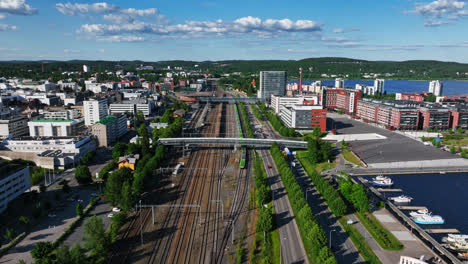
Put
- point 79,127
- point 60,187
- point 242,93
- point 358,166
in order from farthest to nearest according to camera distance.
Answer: point 242,93 → point 79,127 → point 358,166 → point 60,187

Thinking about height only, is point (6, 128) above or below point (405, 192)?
above

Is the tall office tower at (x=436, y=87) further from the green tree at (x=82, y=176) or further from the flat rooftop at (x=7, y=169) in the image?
the flat rooftop at (x=7, y=169)

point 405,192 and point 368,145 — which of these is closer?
point 405,192

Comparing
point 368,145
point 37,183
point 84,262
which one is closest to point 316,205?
point 84,262

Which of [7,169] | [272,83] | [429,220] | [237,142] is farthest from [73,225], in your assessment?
[272,83]

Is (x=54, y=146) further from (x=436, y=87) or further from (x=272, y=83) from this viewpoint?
(x=436, y=87)

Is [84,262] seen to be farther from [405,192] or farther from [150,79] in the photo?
[150,79]

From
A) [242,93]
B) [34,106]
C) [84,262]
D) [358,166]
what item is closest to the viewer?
[84,262]

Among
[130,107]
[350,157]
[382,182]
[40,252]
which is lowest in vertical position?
[382,182]
